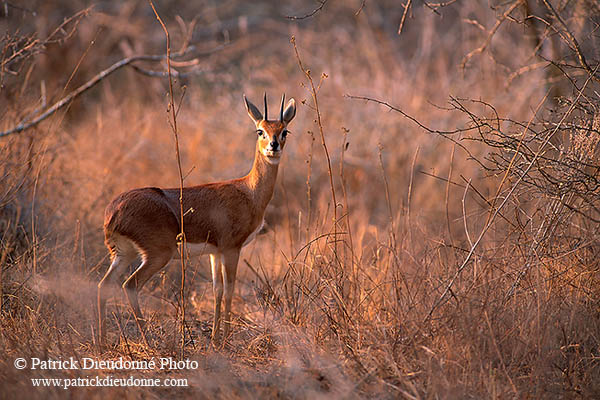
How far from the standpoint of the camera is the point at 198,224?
5.43m

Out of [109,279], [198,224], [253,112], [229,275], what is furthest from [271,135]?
[109,279]

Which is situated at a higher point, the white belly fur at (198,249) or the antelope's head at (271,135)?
the antelope's head at (271,135)

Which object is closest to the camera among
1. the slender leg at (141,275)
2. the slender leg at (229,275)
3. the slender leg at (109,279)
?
the slender leg at (109,279)

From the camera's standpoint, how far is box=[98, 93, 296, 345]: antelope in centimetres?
514

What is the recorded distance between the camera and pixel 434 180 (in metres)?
10.6

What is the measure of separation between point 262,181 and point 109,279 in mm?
1582

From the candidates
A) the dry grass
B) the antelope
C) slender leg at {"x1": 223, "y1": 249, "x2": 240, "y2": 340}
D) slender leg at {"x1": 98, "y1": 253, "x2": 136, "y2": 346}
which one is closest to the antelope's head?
the antelope

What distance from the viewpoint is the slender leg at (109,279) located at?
502 centimetres

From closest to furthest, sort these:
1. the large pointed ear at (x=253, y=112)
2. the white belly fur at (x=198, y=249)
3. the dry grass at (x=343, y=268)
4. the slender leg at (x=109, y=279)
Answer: the dry grass at (x=343, y=268)
the slender leg at (x=109, y=279)
the white belly fur at (x=198, y=249)
the large pointed ear at (x=253, y=112)

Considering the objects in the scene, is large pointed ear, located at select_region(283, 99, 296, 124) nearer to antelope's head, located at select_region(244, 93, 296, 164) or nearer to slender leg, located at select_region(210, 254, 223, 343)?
antelope's head, located at select_region(244, 93, 296, 164)

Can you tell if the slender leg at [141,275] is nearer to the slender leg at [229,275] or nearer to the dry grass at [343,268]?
the dry grass at [343,268]

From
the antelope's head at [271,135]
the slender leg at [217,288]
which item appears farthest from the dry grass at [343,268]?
the antelope's head at [271,135]

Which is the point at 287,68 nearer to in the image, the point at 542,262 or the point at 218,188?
the point at 218,188

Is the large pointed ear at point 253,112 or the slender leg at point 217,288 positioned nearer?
the slender leg at point 217,288
